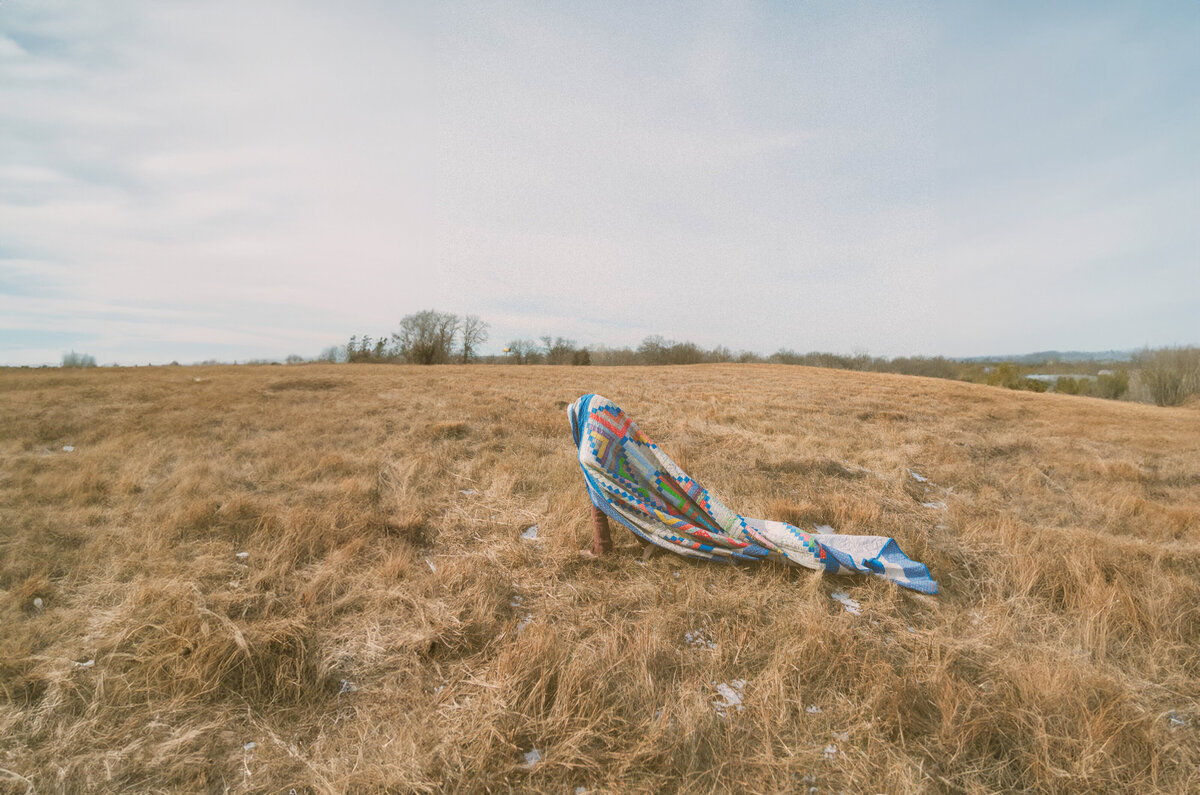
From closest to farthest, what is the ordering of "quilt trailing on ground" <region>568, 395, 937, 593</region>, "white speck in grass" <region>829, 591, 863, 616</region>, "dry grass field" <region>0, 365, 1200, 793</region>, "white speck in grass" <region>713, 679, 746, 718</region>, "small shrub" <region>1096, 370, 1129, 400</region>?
1. "dry grass field" <region>0, 365, 1200, 793</region>
2. "white speck in grass" <region>713, 679, 746, 718</region>
3. "white speck in grass" <region>829, 591, 863, 616</region>
4. "quilt trailing on ground" <region>568, 395, 937, 593</region>
5. "small shrub" <region>1096, 370, 1129, 400</region>

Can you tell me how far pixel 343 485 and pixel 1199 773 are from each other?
23.1 ft

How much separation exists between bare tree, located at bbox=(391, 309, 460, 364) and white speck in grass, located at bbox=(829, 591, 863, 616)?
1860 inches

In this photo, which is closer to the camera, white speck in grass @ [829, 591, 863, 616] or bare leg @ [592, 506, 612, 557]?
white speck in grass @ [829, 591, 863, 616]

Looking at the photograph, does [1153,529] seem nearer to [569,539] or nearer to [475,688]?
[569,539]

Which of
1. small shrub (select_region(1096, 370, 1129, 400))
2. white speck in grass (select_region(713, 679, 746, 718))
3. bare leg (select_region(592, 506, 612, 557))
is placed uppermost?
small shrub (select_region(1096, 370, 1129, 400))

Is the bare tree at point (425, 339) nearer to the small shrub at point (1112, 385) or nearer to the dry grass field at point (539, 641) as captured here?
the dry grass field at point (539, 641)

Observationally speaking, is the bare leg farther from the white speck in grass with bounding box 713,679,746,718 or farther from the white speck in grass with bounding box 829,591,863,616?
the white speck in grass with bounding box 829,591,863,616

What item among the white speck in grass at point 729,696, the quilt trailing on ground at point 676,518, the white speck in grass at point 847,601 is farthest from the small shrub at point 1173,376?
the white speck in grass at point 729,696

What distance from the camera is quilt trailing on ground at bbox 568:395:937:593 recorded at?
3713 millimetres

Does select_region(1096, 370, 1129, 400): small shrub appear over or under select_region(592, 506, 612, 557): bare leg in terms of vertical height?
over

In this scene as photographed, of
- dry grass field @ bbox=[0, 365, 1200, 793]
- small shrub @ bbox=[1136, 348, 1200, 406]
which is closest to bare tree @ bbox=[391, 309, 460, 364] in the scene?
dry grass field @ bbox=[0, 365, 1200, 793]

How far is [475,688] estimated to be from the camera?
8.25 feet

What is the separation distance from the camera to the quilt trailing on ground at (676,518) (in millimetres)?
3713

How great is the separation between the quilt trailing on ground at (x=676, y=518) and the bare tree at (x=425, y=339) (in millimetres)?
46175
